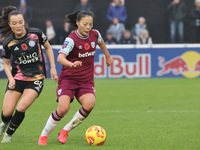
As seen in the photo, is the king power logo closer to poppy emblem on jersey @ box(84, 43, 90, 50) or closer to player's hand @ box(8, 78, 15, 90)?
poppy emblem on jersey @ box(84, 43, 90, 50)

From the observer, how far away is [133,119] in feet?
32.3

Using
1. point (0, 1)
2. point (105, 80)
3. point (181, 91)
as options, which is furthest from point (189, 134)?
point (0, 1)

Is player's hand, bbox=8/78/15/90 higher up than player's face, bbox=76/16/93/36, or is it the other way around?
player's face, bbox=76/16/93/36

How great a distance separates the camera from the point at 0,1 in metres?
22.0

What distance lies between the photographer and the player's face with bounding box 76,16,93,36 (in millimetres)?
7227

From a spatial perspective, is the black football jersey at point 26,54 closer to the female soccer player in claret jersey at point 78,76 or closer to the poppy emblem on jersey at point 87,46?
the female soccer player in claret jersey at point 78,76

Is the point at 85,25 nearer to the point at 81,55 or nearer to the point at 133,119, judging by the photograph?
the point at 81,55

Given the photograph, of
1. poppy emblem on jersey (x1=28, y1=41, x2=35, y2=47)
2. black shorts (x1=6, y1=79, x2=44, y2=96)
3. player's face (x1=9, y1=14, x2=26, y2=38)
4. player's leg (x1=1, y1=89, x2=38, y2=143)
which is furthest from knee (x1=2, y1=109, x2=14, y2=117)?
player's face (x1=9, y1=14, x2=26, y2=38)

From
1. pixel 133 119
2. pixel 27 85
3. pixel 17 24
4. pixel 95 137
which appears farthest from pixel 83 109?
pixel 133 119

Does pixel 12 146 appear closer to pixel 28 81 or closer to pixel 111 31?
pixel 28 81

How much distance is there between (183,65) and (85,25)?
12434mm

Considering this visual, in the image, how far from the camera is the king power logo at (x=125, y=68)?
62.8ft

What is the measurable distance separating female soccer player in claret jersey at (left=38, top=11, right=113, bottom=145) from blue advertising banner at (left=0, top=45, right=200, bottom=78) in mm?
11511

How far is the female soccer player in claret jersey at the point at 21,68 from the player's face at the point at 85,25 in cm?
66
